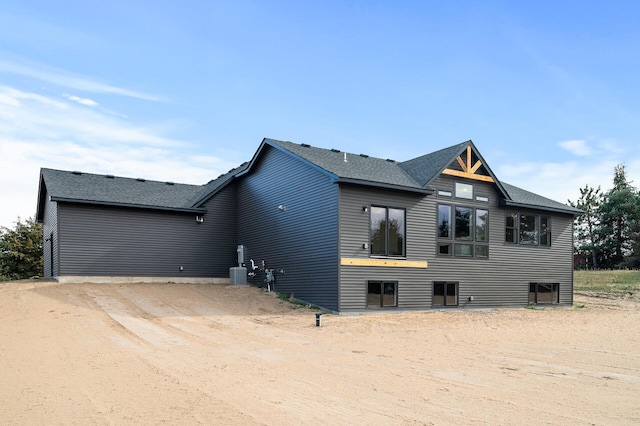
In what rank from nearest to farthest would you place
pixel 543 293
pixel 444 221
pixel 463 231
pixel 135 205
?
pixel 444 221 < pixel 463 231 < pixel 135 205 < pixel 543 293

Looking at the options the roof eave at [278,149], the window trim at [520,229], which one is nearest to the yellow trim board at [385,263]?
the roof eave at [278,149]

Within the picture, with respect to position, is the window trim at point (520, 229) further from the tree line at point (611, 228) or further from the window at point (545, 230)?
the tree line at point (611, 228)

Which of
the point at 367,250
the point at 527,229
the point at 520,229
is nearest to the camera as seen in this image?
the point at 367,250

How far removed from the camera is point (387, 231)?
18125 millimetres

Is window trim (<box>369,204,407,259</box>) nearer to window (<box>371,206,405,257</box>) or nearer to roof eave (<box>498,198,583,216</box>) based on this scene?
window (<box>371,206,405,257</box>)

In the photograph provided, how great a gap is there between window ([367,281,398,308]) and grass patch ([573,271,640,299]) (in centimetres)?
1705

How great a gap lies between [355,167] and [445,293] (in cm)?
608

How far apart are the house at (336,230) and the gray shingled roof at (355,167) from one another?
0.06 metres

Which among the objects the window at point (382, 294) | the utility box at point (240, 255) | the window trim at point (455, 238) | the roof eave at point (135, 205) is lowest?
the window at point (382, 294)

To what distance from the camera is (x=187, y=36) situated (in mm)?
16578

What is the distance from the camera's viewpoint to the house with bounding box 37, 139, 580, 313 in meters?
17.5

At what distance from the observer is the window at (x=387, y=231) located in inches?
703

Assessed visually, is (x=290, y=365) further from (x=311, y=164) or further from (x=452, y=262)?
(x=452, y=262)

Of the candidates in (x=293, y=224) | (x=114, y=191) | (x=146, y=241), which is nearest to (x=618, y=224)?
(x=293, y=224)
